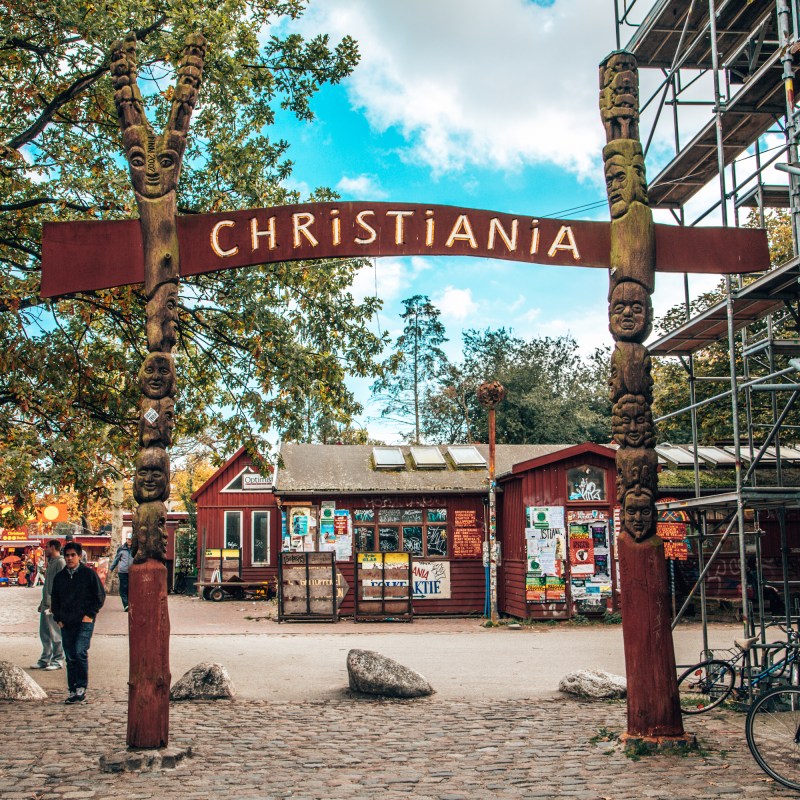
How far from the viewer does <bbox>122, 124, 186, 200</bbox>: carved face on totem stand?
7.77 metres

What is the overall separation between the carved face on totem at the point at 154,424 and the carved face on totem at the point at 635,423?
12.3ft

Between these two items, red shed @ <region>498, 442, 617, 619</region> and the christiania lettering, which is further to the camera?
red shed @ <region>498, 442, 617, 619</region>

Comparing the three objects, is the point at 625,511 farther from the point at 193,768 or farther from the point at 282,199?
the point at 282,199

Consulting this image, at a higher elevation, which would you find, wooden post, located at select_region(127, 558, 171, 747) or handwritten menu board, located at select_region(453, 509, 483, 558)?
handwritten menu board, located at select_region(453, 509, 483, 558)

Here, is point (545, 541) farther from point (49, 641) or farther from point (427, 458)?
point (49, 641)

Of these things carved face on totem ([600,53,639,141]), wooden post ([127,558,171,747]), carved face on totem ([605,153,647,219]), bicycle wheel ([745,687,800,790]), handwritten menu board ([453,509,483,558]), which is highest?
carved face on totem ([600,53,639,141])

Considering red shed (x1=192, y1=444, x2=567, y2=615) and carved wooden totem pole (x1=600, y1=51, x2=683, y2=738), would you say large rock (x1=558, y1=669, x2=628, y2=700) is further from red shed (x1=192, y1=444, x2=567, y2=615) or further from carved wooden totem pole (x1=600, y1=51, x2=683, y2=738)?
red shed (x1=192, y1=444, x2=567, y2=615)

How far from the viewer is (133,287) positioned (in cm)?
1208

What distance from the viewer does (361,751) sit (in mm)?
7953

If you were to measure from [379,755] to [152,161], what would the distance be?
5.49m

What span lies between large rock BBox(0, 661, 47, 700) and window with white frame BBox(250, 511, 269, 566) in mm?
21480

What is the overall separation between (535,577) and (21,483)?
544 inches

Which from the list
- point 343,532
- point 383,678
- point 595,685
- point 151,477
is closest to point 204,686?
point 383,678

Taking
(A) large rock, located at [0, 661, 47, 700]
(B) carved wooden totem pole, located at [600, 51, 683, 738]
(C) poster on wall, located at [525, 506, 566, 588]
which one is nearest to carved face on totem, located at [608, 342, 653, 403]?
(B) carved wooden totem pole, located at [600, 51, 683, 738]
